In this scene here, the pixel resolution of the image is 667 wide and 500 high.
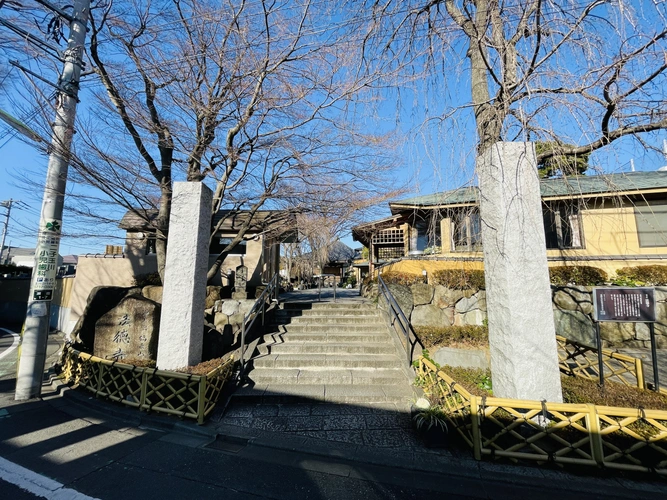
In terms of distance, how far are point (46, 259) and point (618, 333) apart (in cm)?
1489

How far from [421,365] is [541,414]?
201 centimetres

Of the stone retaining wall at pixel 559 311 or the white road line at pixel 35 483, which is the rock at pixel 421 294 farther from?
the white road line at pixel 35 483

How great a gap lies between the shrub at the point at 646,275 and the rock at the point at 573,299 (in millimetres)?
1419

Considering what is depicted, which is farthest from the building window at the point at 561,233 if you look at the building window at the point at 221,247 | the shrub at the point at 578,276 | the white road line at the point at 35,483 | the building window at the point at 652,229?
the white road line at the point at 35,483

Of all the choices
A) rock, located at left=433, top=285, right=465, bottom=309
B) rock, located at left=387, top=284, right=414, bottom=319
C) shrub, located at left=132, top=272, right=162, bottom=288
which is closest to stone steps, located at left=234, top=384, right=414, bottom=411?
rock, located at left=387, top=284, right=414, bottom=319

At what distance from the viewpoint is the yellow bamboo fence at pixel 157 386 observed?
4527 millimetres

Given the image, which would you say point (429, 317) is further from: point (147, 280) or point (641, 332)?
point (147, 280)

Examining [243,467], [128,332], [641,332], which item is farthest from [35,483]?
[641,332]

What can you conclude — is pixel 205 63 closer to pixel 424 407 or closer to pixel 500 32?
pixel 500 32

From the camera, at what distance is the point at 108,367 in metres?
5.19

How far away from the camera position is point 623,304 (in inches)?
181

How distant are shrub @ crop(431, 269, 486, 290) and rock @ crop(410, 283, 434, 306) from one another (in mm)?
440

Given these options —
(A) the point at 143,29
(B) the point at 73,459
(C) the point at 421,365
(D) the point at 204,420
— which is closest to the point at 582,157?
(C) the point at 421,365

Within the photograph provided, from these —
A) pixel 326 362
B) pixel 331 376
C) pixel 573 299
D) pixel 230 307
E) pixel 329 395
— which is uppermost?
pixel 573 299
